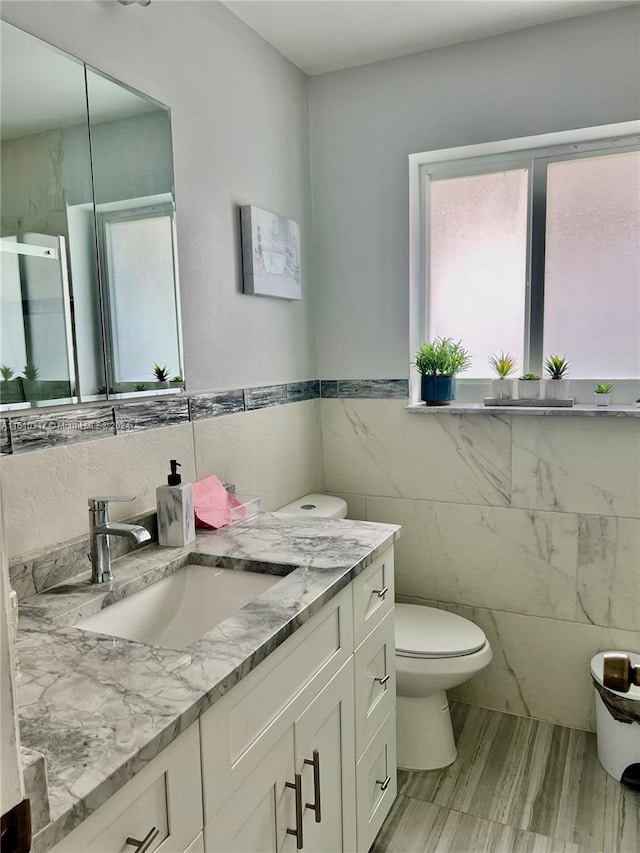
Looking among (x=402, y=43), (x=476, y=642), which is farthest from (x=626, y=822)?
(x=402, y=43)

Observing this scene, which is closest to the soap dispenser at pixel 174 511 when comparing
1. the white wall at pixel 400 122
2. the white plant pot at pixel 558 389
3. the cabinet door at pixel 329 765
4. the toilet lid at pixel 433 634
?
the cabinet door at pixel 329 765

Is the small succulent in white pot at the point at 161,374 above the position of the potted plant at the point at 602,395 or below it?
above

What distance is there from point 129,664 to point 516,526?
1.65 metres

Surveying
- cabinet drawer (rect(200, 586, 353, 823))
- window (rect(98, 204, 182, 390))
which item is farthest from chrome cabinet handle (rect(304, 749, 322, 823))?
window (rect(98, 204, 182, 390))

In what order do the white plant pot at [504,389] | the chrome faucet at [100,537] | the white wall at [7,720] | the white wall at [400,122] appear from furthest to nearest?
the white plant pot at [504,389] → the white wall at [400,122] → the chrome faucet at [100,537] → the white wall at [7,720]

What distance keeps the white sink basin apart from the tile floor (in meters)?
0.91

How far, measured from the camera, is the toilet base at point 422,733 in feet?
6.75

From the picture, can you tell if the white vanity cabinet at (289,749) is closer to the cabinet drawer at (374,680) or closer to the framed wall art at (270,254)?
the cabinet drawer at (374,680)

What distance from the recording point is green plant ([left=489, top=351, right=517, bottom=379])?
2359 mm

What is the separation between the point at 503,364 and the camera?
2355 mm

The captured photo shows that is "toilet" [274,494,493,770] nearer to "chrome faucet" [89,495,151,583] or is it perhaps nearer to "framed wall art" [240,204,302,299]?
"chrome faucet" [89,495,151,583]

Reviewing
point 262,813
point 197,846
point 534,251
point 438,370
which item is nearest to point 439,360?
point 438,370

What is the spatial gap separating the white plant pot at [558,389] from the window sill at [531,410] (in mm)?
61

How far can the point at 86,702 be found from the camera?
2.92 feet
